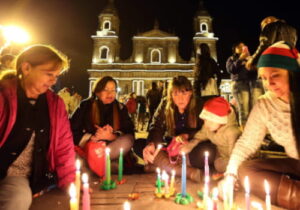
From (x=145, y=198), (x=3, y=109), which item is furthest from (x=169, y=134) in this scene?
(x=3, y=109)

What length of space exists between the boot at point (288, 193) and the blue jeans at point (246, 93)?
3.19 meters

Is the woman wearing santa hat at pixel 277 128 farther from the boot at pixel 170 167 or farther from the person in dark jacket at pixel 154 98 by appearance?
the person in dark jacket at pixel 154 98

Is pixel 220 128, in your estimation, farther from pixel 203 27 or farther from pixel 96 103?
pixel 203 27

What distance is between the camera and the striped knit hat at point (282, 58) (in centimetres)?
211

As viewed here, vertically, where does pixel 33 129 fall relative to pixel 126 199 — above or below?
above

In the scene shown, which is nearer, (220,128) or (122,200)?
(122,200)

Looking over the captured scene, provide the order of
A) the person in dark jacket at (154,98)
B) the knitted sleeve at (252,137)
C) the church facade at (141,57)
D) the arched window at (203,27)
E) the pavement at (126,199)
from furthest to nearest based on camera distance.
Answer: the arched window at (203,27), the church facade at (141,57), the person in dark jacket at (154,98), the knitted sleeve at (252,137), the pavement at (126,199)

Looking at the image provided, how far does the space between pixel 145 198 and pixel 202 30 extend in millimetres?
38662

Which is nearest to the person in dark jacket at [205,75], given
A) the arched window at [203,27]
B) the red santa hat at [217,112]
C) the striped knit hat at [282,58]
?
the red santa hat at [217,112]

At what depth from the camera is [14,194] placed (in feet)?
5.86

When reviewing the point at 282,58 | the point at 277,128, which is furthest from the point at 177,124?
the point at 282,58

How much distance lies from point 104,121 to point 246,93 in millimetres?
3327

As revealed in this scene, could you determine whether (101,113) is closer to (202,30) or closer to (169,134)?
(169,134)

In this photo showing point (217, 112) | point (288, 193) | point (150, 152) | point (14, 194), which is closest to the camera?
point (14, 194)
